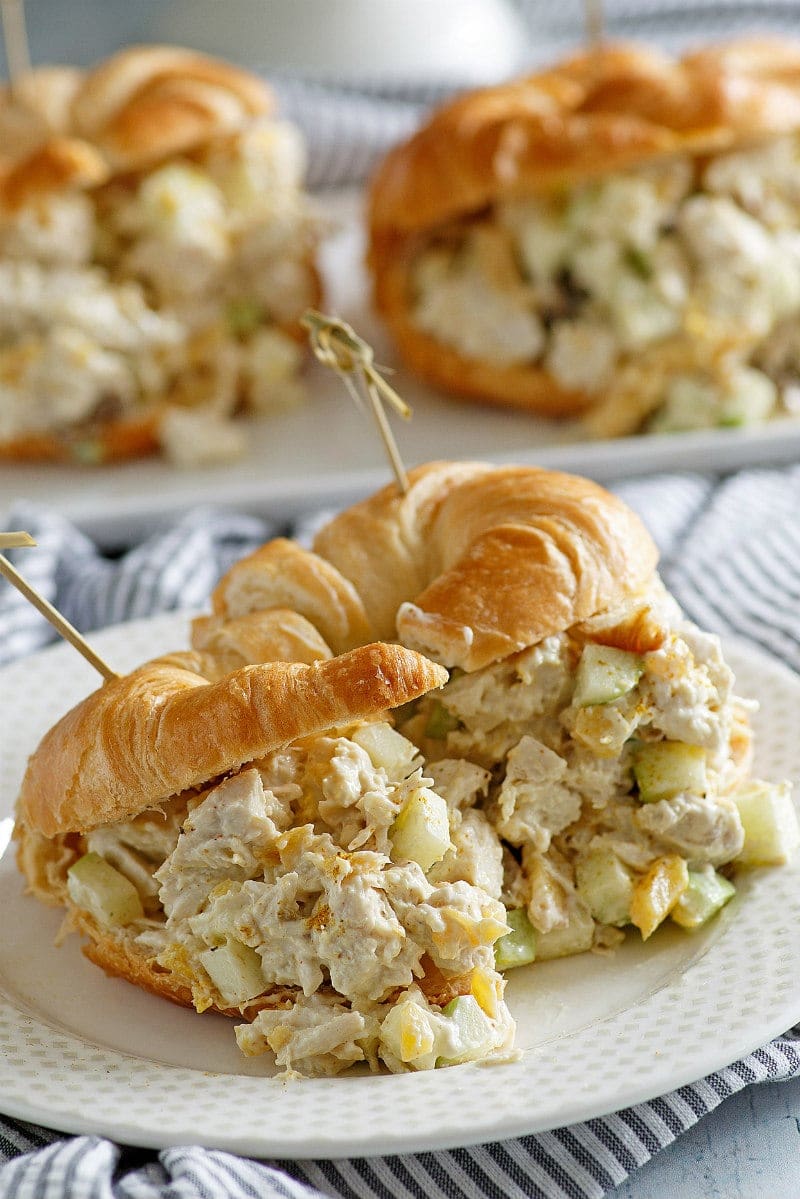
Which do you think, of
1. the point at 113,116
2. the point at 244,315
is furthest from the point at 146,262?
the point at 113,116

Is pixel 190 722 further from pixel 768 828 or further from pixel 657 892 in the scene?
pixel 768 828

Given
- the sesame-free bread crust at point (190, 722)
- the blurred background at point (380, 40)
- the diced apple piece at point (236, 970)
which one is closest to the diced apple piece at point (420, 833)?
the sesame-free bread crust at point (190, 722)

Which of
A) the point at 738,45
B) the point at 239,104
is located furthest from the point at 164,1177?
the point at 738,45

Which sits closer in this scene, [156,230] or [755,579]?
[755,579]

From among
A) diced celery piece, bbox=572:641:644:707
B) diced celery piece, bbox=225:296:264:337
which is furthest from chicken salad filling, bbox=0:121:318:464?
diced celery piece, bbox=572:641:644:707

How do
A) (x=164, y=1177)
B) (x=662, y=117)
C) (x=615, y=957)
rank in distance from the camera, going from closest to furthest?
(x=164, y=1177) < (x=615, y=957) < (x=662, y=117)

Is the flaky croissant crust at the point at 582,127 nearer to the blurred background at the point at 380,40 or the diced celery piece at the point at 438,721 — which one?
the blurred background at the point at 380,40

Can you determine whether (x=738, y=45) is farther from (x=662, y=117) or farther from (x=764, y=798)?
(x=764, y=798)
